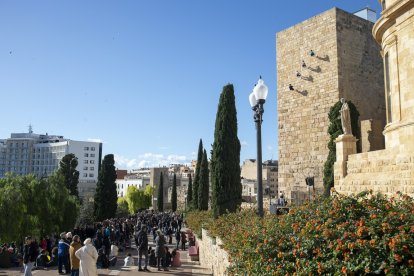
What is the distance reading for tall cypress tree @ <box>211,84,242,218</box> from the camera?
17438 millimetres

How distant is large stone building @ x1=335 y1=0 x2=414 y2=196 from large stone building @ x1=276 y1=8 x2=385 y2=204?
321 inches

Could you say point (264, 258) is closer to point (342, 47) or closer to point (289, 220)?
point (289, 220)

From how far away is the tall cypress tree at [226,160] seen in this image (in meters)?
17.4

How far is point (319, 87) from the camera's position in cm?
2286

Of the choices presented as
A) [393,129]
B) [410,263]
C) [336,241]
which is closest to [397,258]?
[410,263]

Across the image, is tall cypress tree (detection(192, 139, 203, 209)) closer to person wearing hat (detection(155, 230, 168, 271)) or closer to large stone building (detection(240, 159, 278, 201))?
person wearing hat (detection(155, 230, 168, 271))

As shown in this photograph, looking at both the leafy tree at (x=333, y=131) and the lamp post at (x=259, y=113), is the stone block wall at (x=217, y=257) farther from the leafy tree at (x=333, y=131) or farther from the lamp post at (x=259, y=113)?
the leafy tree at (x=333, y=131)

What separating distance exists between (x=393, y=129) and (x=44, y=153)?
149m

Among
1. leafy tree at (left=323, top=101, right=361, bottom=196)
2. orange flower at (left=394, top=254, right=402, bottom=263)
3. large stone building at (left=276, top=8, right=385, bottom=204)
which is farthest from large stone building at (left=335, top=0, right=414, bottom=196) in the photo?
large stone building at (left=276, top=8, right=385, bottom=204)

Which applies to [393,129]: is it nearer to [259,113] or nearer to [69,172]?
[259,113]

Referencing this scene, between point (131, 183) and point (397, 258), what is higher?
point (131, 183)

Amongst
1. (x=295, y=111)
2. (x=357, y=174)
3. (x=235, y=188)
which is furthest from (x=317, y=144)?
(x=357, y=174)

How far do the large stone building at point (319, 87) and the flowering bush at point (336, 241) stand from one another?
651 inches

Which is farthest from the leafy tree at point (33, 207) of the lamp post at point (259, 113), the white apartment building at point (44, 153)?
the white apartment building at point (44, 153)
